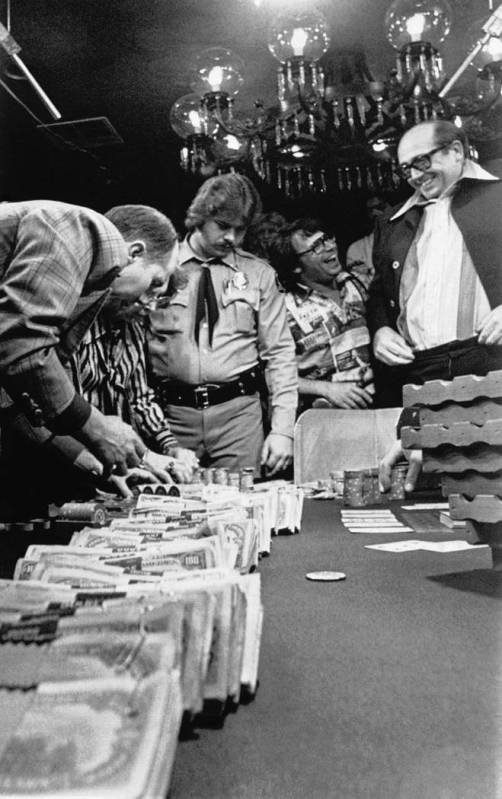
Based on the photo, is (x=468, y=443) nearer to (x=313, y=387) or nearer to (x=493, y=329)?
(x=493, y=329)

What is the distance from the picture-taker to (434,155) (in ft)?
9.95

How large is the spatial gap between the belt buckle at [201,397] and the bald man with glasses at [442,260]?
2.44 feet

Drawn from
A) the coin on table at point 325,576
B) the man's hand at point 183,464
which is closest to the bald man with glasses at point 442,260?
the man's hand at point 183,464

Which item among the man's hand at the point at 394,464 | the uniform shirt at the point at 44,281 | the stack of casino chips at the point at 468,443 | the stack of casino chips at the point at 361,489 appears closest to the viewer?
the stack of casino chips at the point at 468,443

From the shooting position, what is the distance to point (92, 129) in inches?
207

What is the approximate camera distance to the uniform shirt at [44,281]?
158 centimetres

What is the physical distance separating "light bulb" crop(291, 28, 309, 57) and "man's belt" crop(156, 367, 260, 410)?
1510 millimetres

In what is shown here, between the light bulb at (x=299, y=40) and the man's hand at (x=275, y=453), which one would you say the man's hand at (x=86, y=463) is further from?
the light bulb at (x=299, y=40)

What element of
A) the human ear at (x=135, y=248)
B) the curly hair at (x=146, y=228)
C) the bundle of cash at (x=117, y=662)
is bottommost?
the bundle of cash at (x=117, y=662)

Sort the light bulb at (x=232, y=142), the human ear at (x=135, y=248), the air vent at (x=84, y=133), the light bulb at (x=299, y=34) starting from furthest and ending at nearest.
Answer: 1. the air vent at (x=84, y=133)
2. the light bulb at (x=232, y=142)
3. the light bulb at (x=299, y=34)
4. the human ear at (x=135, y=248)

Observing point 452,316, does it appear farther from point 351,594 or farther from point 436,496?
point 351,594

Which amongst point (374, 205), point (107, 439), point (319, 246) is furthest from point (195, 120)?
point (107, 439)

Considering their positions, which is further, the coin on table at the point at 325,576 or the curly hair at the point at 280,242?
the curly hair at the point at 280,242

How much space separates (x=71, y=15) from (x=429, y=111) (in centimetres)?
213
